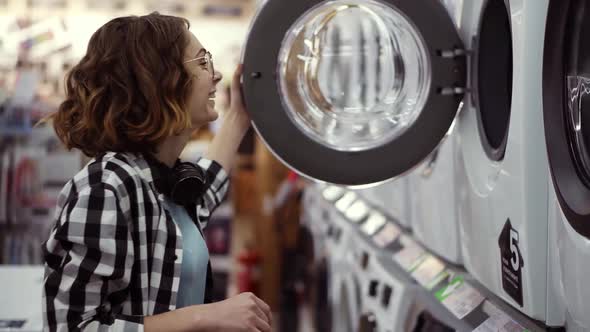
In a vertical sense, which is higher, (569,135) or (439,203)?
(569,135)

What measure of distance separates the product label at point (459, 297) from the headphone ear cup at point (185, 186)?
1.93ft

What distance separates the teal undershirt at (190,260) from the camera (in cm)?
127

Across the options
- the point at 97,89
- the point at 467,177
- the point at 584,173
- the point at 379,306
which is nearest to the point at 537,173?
the point at 584,173

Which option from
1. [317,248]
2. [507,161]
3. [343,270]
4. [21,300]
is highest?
[507,161]

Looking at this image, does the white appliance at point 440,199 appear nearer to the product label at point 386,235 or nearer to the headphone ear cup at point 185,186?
the product label at point 386,235

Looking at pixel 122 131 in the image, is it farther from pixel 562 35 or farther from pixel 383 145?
pixel 562 35

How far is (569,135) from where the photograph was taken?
3.68 feet

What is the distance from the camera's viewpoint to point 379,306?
198cm

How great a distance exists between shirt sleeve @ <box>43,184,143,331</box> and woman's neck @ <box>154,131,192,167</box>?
0.68ft

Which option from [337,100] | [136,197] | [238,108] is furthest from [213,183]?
[337,100]

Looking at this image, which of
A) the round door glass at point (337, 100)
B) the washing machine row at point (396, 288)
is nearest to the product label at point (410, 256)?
the washing machine row at point (396, 288)

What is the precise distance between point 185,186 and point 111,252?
0.21m

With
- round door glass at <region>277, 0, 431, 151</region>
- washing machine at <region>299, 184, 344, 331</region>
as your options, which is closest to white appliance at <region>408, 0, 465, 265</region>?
round door glass at <region>277, 0, 431, 151</region>

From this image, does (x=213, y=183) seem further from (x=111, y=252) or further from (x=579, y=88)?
(x=579, y=88)
